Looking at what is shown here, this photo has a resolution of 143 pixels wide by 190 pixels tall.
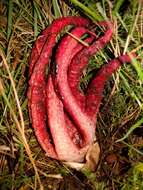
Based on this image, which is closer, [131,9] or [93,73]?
[131,9]

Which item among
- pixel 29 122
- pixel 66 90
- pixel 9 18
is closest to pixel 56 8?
pixel 9 18

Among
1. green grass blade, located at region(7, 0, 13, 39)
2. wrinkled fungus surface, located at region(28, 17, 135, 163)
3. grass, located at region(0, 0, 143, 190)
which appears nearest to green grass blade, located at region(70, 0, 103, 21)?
wrinkled fungus surface, located at region(28, 17, 135, 163)

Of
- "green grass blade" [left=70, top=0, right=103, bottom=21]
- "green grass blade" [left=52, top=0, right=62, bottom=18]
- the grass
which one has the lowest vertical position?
the grass

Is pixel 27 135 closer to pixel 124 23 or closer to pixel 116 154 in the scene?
pixel 116 154

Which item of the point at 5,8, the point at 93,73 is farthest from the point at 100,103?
the point at 5,8

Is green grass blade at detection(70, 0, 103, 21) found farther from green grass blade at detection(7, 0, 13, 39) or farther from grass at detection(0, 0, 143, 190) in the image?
green grass blade at detection(7, 0, 13, 39)

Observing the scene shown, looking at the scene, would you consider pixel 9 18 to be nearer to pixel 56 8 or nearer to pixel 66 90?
pixel 56 8

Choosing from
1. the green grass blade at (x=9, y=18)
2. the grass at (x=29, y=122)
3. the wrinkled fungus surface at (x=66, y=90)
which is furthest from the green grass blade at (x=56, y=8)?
the green grass blade at (x=9, y=18)
